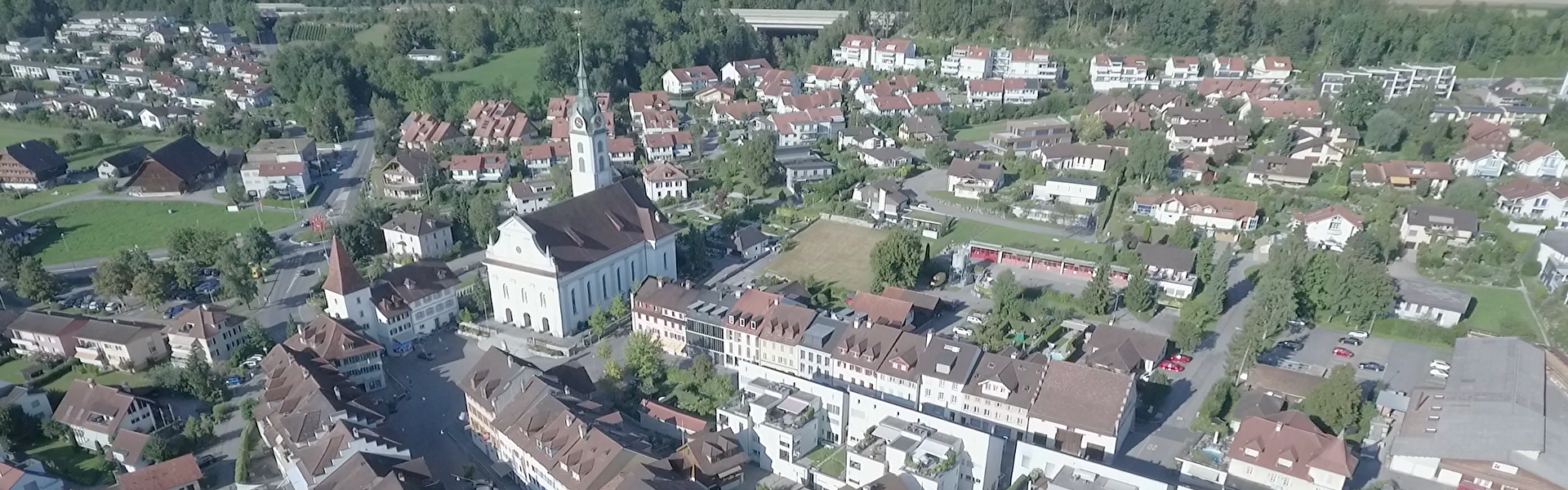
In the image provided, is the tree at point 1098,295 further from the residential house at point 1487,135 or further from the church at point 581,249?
the residential house at point 1487,135

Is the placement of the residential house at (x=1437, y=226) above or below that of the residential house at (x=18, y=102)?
above

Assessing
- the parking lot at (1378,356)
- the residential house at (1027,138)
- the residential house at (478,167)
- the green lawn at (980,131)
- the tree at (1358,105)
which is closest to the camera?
the parking lot at (1378,356)

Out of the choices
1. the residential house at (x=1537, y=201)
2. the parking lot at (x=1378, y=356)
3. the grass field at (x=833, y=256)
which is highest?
the residential house at (x=1537, y=201)

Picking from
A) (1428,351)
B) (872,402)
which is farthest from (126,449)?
(1428,351)

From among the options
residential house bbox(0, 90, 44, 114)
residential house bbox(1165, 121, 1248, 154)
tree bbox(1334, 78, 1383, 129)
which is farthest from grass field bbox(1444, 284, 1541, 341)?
residential house bbox(0, 90, 44, 114)

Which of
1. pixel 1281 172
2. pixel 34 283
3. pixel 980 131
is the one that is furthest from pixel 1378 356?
pixel 34 283

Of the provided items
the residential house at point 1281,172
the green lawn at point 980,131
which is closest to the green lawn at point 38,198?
the green lawn at point 980,131

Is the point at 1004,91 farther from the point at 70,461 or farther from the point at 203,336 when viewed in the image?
the point at 70,461
